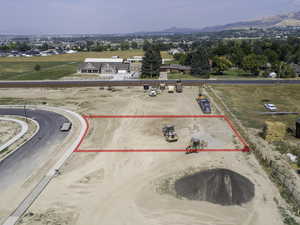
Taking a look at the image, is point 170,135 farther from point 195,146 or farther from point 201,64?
point 201,64

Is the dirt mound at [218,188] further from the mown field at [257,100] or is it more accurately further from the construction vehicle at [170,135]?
the mown field at [257,100]

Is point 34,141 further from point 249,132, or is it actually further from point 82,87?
point 82,87

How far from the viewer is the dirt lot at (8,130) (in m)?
32.9

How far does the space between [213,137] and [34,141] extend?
80.2ft

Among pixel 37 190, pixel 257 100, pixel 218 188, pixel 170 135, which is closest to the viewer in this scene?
pixel 218 188

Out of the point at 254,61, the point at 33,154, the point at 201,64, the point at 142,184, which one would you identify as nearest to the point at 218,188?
the point at 142,184

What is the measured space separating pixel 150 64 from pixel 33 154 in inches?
2181

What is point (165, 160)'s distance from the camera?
2647 cm

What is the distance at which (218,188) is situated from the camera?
66.9ft

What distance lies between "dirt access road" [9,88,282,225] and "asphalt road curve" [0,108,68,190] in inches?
143

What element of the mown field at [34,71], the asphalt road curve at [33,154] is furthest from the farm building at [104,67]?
the asphalt road curve at [33,154]

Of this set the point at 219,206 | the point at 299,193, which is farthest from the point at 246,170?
the point at 219,206

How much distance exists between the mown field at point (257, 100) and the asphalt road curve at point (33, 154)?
28.8 metres

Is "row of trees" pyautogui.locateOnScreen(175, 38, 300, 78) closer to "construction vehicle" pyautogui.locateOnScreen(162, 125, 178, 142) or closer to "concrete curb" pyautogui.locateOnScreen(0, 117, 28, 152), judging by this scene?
"construction vehicle" pyautogui.locateOnScreen(162, 125, 178, 142)
